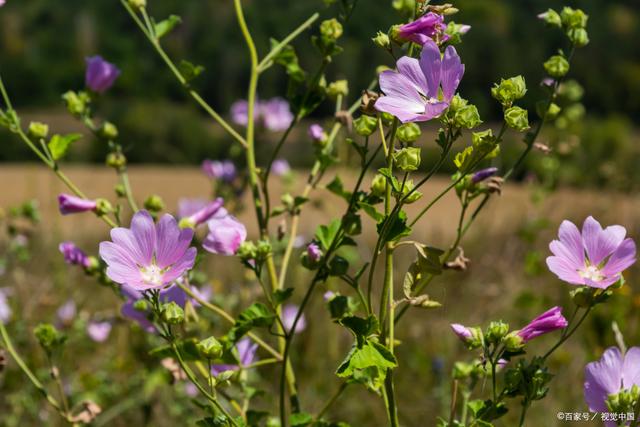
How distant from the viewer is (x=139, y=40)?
46.7ft

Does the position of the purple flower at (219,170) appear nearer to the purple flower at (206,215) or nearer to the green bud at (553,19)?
the purple flower at (206,215)

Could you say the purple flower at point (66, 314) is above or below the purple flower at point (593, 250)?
below

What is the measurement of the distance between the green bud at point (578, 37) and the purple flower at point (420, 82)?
317mm

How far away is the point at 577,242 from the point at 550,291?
8.09 ft

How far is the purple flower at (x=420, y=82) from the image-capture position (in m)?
0.75

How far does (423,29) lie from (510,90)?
0.36 ft

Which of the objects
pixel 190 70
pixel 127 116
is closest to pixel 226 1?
pixel 127 116

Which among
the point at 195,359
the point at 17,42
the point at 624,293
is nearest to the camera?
the point at 195,359

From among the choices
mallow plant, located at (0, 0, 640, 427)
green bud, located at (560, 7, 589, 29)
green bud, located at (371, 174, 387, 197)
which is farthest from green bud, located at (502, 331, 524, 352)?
green bud, located at (560, 7, 589, 29)

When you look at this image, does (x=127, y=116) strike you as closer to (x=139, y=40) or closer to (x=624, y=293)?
(x=139, y=40)

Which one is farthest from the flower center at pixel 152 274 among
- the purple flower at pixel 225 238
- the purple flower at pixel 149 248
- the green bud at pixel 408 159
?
the green bud at pixel 408 159

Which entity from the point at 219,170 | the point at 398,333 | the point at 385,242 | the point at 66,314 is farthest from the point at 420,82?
the point at 398,333

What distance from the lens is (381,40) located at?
2.75 ft

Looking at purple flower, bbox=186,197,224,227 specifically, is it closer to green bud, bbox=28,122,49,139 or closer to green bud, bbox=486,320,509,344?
green bud, bbox=28,122,49,139
